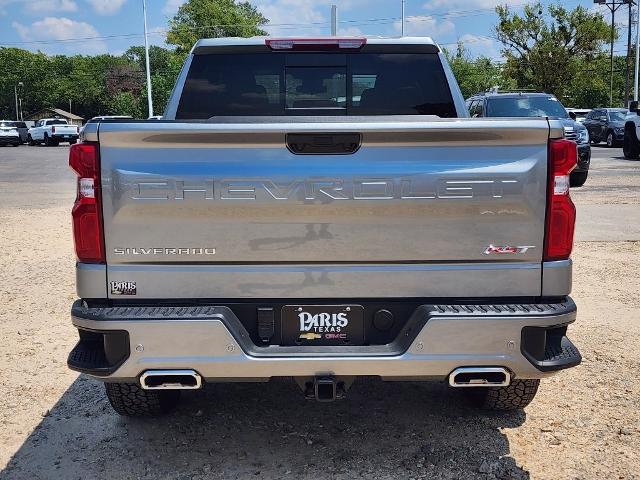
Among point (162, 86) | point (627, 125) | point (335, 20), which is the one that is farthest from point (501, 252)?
point (162, 86)

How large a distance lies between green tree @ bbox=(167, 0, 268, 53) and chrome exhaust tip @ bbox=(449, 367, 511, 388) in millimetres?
79941

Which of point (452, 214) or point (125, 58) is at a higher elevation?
point (125, 58)

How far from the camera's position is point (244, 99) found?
446cm

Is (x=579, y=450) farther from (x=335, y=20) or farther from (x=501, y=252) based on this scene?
(x=335, y=20)

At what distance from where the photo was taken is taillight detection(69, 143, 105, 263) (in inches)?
118

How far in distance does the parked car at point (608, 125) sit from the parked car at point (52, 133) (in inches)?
1117

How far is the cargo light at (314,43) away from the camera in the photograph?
4.36m

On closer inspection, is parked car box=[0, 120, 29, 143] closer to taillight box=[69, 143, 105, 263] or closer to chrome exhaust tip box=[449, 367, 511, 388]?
taillight box=[69, 143, 105, 263]

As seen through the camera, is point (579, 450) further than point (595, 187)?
No

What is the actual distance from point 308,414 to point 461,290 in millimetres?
1483

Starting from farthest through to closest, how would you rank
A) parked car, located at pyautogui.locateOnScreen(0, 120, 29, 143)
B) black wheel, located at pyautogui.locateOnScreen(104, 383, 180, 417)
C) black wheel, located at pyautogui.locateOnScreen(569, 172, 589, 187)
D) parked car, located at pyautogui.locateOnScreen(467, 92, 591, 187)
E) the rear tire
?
1. parked car, located at pyautogui.locateOnScreen(0, 120, 29, 143)
2. the rear tire
3. black wheel, located at pyautogui.locateOnScreen(569, 172, 589, 187)
4. parked car, located at pyautogui.locateOnScreen(467, 92, 591, 187)
5. black wheel, located at pyautogui.locateOnScreen(104, 383, 180, 417)

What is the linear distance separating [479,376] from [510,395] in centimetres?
89

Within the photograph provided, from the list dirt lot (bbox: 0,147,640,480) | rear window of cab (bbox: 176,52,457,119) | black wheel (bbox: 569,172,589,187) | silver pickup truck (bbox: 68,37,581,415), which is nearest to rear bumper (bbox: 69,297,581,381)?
silver pickup truck (bbox: 68,37,581,415)

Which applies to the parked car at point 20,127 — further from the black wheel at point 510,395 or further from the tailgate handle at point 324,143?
the tailgate handle at point 324,143
